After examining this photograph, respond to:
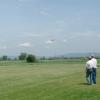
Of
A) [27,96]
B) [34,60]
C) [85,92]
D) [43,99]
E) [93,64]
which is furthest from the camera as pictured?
[34,60]

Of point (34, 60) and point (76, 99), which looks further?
point (34, 60)

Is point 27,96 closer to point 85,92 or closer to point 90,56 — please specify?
point 85,92

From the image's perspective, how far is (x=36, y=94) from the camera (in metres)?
23.2

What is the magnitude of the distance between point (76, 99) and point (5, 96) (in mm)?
4144

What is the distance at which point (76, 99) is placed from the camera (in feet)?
68.9

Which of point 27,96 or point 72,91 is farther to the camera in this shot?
point 72,91

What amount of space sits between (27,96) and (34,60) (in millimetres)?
120031

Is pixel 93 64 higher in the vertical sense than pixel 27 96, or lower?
higher

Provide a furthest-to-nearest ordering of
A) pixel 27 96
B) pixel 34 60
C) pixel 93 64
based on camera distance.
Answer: pixel 34 60
pixel 93 64
pixel 27 96

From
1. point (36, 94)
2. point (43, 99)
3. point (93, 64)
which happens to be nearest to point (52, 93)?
point (36, 94)

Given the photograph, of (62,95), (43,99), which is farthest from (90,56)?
(43,99)

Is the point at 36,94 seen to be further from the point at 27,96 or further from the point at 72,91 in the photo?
the point at 72,91

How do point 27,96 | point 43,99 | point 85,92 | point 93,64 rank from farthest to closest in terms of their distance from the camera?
point 93,64 < point 85,92 < point 27,96 < point 43,99

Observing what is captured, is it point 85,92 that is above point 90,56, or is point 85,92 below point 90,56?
below
